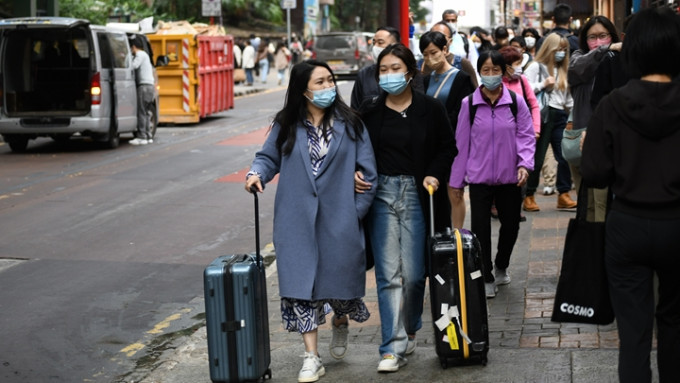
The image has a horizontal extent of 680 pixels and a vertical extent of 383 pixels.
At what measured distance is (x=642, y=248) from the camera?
4.33m

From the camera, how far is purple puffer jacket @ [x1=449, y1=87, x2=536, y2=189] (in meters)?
7.55

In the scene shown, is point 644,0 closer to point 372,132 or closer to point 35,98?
point 372,132

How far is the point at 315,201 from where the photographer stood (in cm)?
584

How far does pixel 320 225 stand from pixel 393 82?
2.77ft

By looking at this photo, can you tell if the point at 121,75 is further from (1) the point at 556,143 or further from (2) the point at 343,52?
(2) the point at 343,52

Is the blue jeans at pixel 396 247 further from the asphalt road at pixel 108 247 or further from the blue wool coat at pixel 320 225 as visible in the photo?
the asphalt road at pixel 108 247

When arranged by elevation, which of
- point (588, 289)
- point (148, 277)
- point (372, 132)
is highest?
point (372, 132)

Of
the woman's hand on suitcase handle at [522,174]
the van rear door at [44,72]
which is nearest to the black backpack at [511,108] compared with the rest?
the woman's hand on suitcase handle at [522,174]

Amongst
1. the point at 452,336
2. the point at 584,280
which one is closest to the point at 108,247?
the point at 452,336

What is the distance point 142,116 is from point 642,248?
1644cm

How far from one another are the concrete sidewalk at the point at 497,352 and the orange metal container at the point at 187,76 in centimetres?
1534

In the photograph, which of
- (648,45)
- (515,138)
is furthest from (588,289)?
(515,138)

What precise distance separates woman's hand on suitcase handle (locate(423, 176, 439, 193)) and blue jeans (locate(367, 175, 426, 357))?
6 cm

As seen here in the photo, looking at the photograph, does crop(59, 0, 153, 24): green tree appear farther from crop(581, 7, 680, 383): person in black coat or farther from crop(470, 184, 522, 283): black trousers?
crop(581, 7, 680, 383): person in black coat
